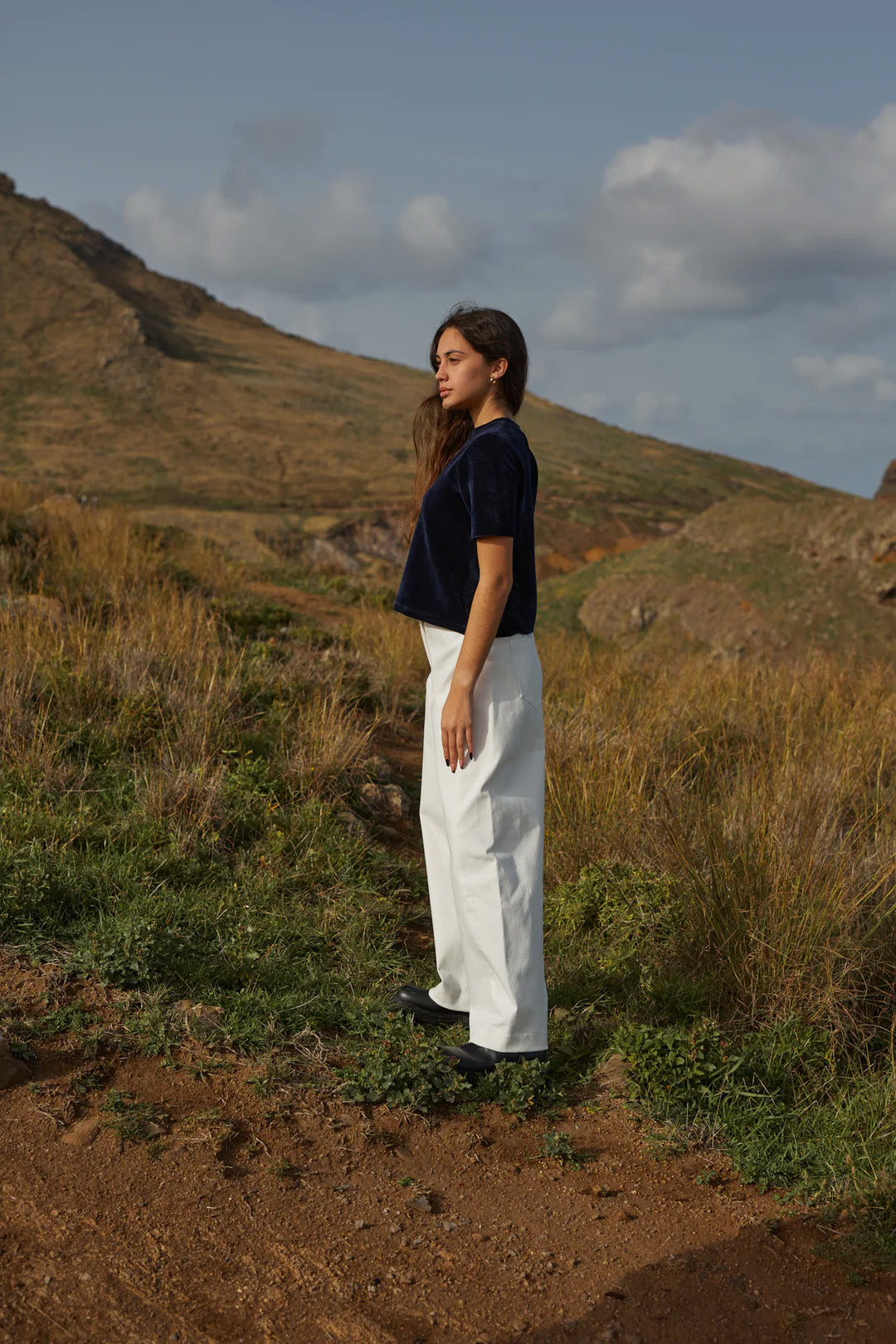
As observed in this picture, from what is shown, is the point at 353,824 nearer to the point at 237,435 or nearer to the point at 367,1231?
the point at 367,1231

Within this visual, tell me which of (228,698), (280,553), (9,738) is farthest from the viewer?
(280,553)

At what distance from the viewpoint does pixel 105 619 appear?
6742 millimetres

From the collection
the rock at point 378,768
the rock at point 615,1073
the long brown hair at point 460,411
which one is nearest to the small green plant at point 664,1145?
the rock at point 615,1073

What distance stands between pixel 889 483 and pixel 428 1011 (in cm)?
1831

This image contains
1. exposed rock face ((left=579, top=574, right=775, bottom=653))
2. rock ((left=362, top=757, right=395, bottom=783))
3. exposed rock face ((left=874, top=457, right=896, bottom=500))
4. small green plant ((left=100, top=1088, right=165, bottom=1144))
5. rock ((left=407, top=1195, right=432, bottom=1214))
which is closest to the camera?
rock ((left=407, top=1195, right=432, bottom=1214))

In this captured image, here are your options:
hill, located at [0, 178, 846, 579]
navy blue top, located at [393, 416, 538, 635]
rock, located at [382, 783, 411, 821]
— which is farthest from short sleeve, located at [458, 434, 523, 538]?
hill, located at [0, 178, 846, 579]

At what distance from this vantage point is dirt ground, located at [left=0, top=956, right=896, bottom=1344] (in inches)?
84.7

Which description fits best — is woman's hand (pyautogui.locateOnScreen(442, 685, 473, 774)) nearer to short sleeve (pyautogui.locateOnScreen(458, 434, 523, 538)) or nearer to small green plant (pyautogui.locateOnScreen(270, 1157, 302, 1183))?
short sleeve (pyautogui.locateOnScreen(458, 434, 523, 538))

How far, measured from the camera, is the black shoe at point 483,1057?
119 inches

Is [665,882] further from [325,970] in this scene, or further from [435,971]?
[325,970]

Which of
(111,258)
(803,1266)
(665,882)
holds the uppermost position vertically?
(111,258)

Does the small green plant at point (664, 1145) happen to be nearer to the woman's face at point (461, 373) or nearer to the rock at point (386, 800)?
the woman's face at point (461, 373)

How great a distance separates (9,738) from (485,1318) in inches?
124

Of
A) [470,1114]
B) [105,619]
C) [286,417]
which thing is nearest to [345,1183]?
[470,1114]
